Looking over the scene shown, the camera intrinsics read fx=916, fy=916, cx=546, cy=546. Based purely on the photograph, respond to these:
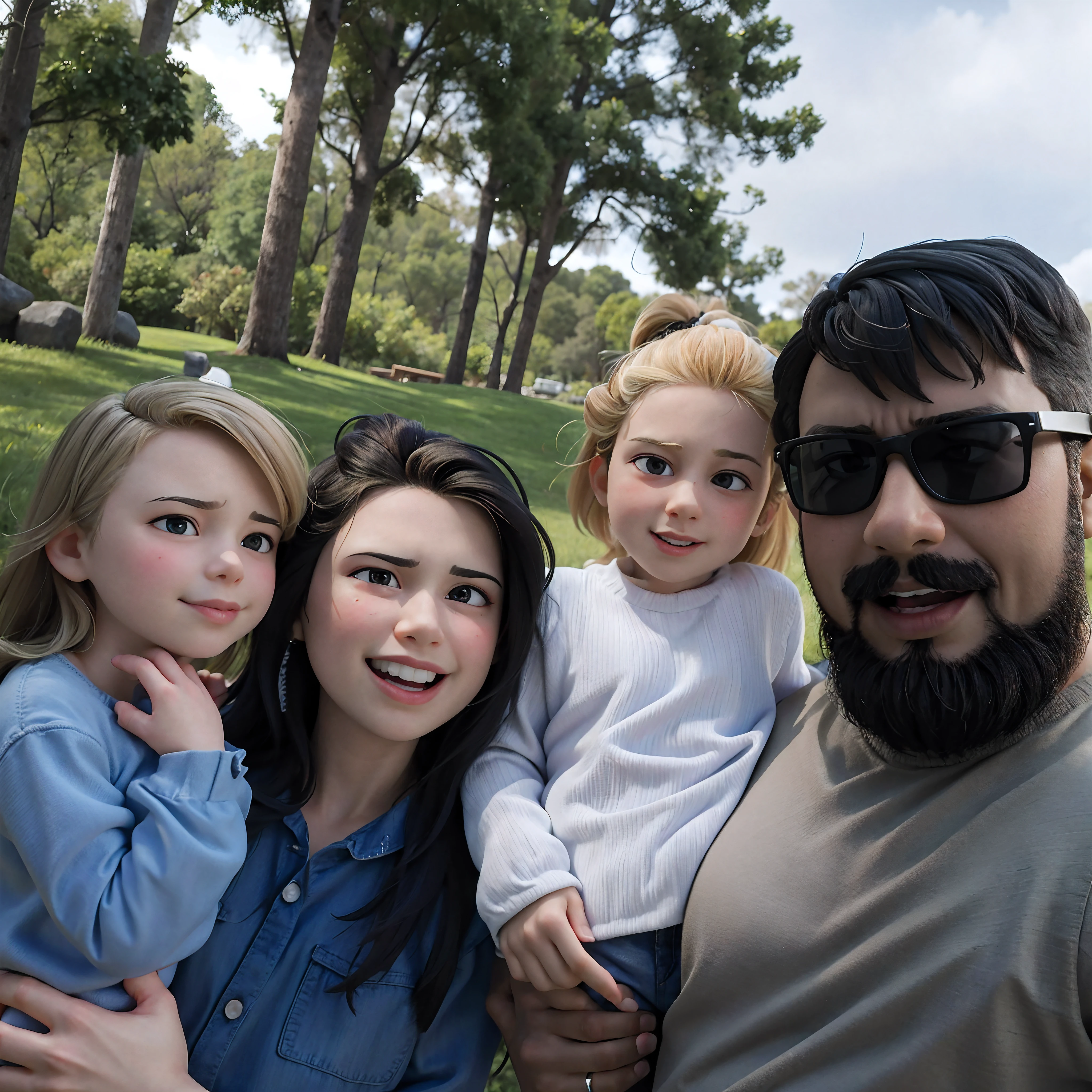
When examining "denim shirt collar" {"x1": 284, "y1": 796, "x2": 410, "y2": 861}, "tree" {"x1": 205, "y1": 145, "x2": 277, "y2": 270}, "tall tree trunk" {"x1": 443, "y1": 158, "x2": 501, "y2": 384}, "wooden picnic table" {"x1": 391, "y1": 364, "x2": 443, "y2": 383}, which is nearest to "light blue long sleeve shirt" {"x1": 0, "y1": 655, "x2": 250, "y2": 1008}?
"denim shirt collar" {"x1": 284, "y1": 796, "x2": 410, "y2": 861}

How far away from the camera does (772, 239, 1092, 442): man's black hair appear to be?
1.79 m

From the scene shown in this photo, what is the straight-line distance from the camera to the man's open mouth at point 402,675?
6.81ft

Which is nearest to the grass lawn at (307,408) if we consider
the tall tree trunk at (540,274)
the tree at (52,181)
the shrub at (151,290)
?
the tall tree trunk at (540,274)

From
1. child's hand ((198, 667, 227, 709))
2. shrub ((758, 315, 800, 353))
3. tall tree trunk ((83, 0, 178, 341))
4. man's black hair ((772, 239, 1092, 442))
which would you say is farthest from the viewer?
shrub ((758, 315, 800, 353))

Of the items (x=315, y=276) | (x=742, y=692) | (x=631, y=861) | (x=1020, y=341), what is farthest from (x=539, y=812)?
(x=315, y=276)

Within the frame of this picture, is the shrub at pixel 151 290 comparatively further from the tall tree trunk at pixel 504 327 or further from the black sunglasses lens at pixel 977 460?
the black sunglasses lens at pixel 977 460

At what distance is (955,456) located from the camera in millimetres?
1778

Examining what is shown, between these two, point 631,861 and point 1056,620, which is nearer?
point 1056,620

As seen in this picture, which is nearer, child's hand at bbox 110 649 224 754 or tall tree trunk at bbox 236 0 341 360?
child's hand at bbox 110 649 224 754

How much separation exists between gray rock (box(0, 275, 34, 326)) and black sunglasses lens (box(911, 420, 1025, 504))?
11900mm

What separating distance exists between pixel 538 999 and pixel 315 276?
106ft

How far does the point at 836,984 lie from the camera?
1699mm

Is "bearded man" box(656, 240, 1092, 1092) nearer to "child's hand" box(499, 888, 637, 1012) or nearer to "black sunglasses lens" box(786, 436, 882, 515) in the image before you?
"black sunglasses lens" box(786, 436, 882, 515)

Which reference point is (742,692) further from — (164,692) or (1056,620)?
(164,692)
